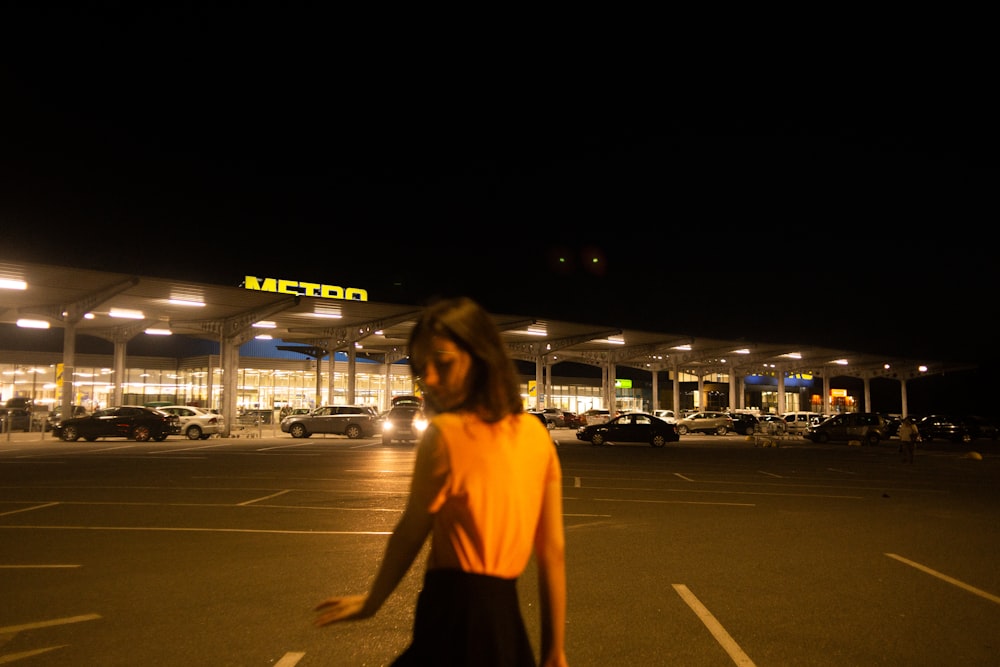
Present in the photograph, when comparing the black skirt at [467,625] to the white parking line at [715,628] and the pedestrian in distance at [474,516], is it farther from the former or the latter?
the white parking line at [715,628]

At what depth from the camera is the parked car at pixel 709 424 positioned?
4809 cm

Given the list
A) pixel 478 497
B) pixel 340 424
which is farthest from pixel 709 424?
pixel 478 497

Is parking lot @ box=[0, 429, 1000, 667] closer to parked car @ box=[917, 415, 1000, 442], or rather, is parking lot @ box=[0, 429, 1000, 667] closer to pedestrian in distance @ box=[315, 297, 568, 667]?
pedestrian in distance @ box=[315, 297, 568, 667]

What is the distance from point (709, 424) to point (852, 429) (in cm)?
1081

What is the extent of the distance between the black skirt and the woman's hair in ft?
1.68

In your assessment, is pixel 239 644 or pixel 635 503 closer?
pixel 239 644

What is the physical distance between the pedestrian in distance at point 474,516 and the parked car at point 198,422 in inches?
1394

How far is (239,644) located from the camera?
5.18 metres

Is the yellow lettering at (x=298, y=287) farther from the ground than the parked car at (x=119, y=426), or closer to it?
farther from the ground

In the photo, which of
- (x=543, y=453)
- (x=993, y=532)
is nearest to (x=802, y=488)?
(x=993, y=532)

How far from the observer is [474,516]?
6.78 feet

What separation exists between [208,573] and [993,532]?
34.2 feet

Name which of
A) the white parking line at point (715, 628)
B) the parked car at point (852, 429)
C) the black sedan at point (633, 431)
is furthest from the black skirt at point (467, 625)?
the parked car at point (852, 429)

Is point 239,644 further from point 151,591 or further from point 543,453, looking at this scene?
point 543,453
